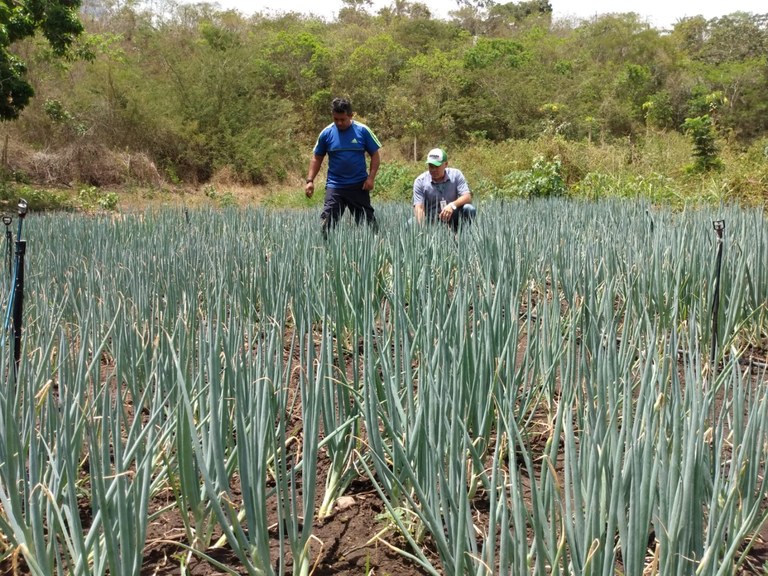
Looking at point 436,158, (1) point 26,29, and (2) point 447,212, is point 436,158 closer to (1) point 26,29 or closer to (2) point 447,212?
(2) point 447,212

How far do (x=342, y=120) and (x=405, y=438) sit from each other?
3.67 metres

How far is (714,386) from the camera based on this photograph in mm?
1334

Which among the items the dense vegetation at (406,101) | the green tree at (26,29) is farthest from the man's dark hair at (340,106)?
the green tree at (26,29)

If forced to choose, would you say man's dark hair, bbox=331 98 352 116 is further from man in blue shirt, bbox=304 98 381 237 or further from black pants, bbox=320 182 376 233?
black pants, bbox=320 182 376 233

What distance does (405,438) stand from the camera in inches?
55.5

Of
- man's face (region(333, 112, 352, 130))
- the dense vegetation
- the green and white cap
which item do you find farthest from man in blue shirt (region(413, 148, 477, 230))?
the dense vegetation

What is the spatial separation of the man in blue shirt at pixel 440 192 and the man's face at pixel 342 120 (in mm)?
590

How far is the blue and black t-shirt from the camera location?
16.2 feet

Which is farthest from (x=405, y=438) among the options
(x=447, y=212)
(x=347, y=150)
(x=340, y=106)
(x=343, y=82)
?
(x=343, y=82)

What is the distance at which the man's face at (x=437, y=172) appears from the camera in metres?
4.96

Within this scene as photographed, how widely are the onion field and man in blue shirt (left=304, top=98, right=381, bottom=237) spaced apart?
217 cm

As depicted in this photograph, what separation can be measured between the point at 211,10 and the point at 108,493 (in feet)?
102

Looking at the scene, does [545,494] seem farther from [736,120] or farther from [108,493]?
[736,120]

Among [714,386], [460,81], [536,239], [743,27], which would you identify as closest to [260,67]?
[460,81]
